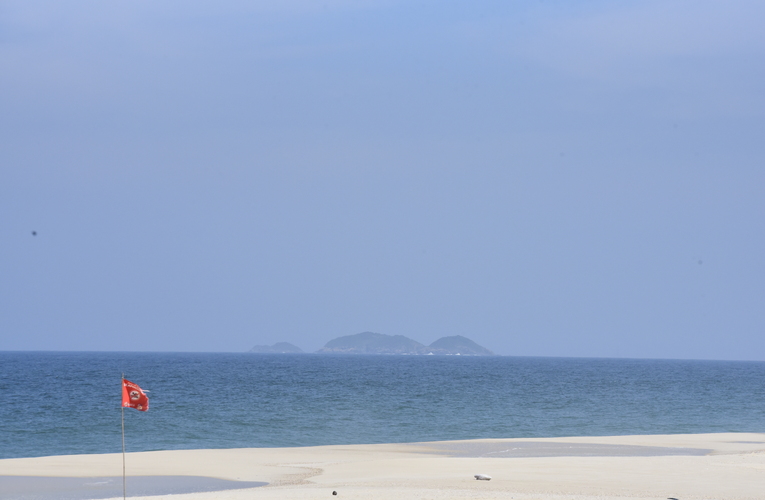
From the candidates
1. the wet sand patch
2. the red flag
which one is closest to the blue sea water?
the wet sand patch

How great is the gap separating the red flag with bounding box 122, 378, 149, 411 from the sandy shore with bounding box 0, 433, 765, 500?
4132 millimetres

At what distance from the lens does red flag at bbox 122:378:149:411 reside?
1820 cm

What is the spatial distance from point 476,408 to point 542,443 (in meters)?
20.8

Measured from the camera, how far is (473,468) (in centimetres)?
2788

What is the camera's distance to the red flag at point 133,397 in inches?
717

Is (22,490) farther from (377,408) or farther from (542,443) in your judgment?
(377,408)

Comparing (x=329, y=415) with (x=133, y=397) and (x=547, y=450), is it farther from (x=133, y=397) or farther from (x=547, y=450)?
(x=133, y=397)

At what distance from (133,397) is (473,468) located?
13.1m

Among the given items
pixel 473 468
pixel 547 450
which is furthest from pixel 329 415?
pixel 473 468

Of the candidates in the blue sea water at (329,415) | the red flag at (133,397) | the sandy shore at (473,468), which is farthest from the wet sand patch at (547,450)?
the red flag at (133,397)

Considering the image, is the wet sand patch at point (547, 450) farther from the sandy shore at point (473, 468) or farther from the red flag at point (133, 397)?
the red flag at point (133, 397)

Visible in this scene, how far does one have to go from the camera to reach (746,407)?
62281 mm

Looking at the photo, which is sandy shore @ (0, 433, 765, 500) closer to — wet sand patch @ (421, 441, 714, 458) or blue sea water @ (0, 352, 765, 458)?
wet sand patch @ (421, 441, 714, 458)

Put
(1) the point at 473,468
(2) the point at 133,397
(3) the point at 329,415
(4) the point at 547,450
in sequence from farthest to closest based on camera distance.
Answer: (3) the point at 329,415 → (4) the point at 547,450 → (1) the point at 473,468 → (2) the point at 133,397
